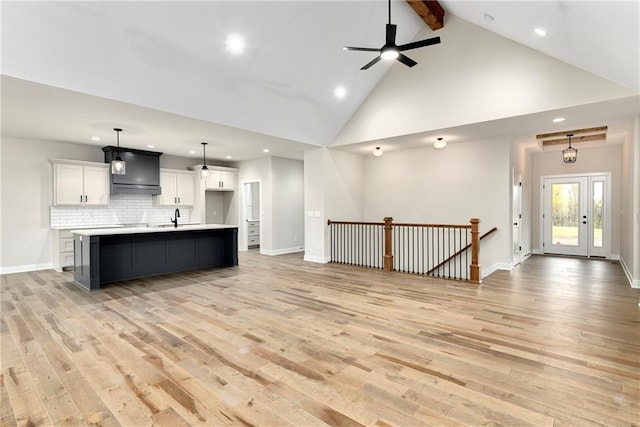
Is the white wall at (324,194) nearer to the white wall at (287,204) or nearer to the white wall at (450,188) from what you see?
the white wall at (450,188)

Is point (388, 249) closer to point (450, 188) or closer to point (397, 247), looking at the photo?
point (397, 247)

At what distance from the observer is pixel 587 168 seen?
8383 mm

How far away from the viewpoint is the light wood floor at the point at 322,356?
7.04ft

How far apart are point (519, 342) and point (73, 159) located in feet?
29.4

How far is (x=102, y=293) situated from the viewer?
5078 millimetres

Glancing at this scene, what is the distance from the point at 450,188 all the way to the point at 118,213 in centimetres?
798

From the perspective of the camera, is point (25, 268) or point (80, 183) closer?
point (25, 268)

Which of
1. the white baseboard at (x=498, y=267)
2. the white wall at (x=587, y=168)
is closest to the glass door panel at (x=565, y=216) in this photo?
the white wall at (x=587, y=168)

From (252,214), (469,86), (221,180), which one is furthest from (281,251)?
(469,86)

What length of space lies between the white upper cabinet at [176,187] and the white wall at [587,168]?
963 cm

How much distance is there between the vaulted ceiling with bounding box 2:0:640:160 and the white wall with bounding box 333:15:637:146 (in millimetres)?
28

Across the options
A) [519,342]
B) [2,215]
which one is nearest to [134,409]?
[519,342]

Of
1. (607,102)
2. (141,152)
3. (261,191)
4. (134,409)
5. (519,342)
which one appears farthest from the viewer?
(261,191)

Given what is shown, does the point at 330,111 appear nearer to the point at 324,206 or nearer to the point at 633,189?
the point at 324,206
